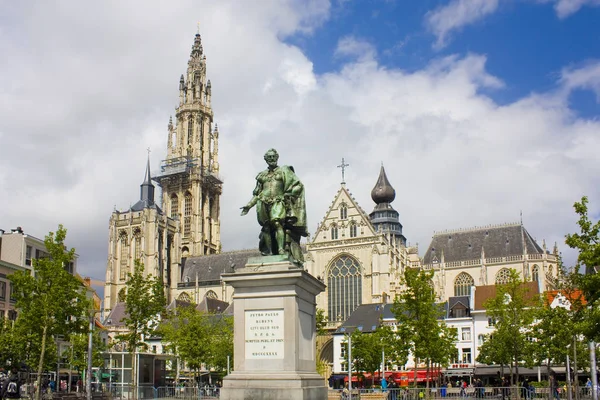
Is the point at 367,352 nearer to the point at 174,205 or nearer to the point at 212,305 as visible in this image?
the point at 212,305

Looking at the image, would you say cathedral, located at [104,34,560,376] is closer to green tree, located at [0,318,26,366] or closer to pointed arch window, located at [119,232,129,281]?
pointed arch window, located at [119,232,129,281]

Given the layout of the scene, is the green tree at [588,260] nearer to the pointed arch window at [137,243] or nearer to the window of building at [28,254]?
the window of building at [28,254]

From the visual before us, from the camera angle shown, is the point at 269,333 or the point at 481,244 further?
the point at 481,244

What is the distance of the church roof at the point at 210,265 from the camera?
90.8 metres

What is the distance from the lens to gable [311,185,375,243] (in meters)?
68.3

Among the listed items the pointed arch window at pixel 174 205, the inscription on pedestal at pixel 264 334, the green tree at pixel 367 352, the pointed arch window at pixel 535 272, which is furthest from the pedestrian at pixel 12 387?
the pointed arch window at pixel 174 205

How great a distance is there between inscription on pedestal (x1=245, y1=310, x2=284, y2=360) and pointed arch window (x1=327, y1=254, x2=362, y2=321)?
55373 mm

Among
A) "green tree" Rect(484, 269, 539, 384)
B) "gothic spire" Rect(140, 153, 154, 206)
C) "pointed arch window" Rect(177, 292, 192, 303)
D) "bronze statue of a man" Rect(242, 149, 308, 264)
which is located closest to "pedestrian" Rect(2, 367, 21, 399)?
"bronze statue of a man" Rect(242, 149, 308, 264)

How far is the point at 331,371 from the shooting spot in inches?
2355

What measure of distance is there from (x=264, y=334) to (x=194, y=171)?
90206 mm

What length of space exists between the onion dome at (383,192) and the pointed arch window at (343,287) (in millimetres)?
21540

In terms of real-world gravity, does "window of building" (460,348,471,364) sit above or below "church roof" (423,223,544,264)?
below

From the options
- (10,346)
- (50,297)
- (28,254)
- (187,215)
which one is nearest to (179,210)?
(187,215)

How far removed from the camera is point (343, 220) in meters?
69.8
